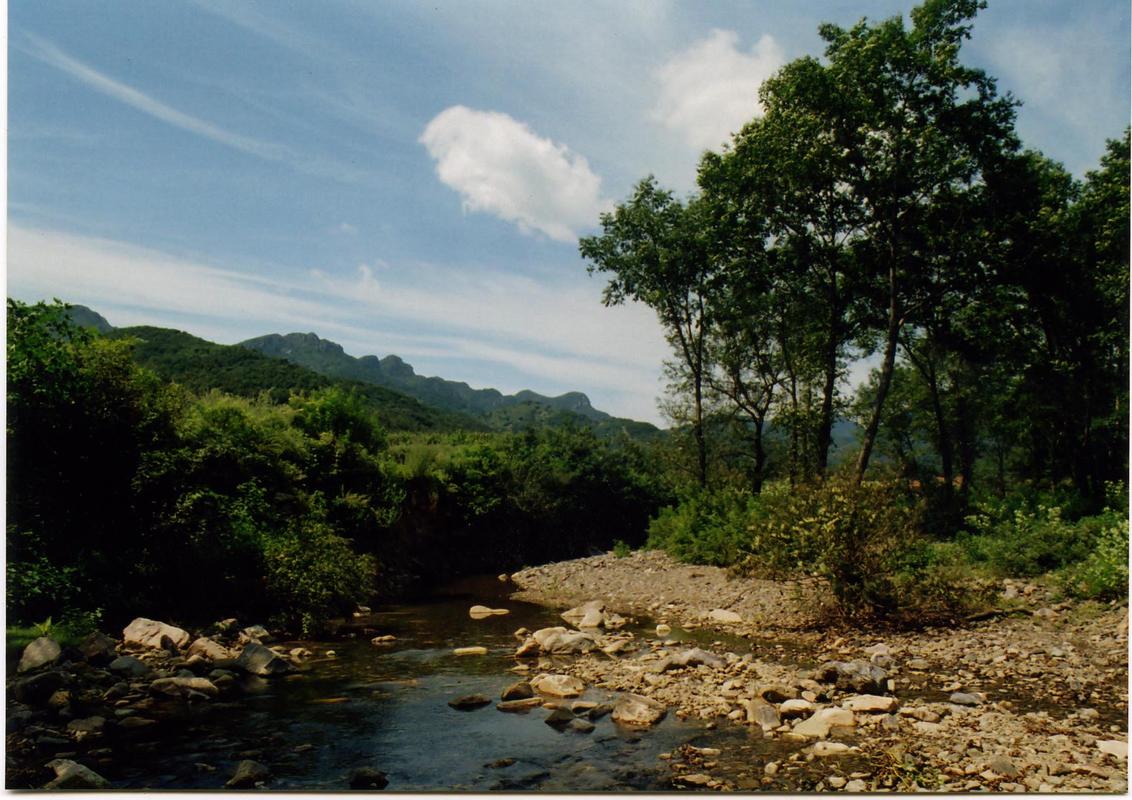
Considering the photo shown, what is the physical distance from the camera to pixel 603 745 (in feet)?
16.0

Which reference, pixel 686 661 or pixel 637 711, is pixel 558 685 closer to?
pixel 637 711

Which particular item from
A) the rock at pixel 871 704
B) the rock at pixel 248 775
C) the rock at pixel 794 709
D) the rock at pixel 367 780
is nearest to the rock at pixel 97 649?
the rock at pixel 248 775

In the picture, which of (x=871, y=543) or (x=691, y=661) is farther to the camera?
(x=871, y=543)

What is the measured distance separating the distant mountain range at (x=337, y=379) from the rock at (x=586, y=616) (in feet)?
10.4

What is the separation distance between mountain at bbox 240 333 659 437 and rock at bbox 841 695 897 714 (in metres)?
5.06

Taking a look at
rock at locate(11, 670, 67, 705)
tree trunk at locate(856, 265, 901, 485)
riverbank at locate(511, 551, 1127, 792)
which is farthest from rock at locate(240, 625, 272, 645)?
tree trunk at locate(856, 265, 901, 485)

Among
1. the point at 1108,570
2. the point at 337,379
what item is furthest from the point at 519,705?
the point at 337,379

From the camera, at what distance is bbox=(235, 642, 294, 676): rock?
22.5 ft

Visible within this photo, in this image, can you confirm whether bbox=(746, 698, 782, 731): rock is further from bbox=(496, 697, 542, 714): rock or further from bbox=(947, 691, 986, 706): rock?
bbox=(496, 697, 542, 714): rock

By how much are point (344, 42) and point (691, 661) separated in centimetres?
663

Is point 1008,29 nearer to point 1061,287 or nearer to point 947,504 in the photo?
point 1061,287

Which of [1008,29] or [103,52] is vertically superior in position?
[1008,29]

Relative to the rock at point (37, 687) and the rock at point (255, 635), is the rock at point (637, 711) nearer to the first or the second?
the rock at point (37, 687)

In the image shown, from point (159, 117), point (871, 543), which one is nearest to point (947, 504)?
point (871, 543)
